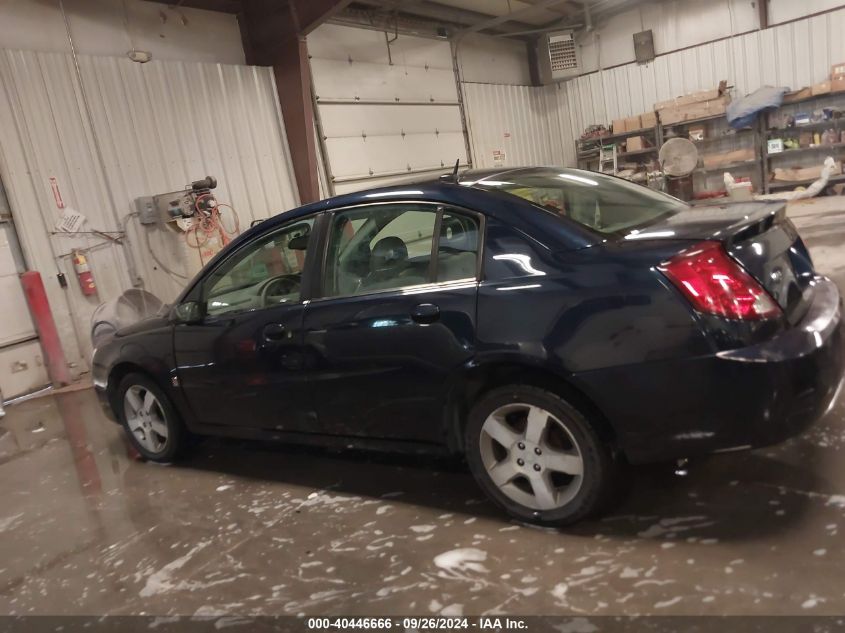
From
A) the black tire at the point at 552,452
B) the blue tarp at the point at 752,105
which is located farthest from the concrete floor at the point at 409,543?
the blue tarp at the point at 752,105

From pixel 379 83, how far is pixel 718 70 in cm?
701

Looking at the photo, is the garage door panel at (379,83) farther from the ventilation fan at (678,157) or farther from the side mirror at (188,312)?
the side mirror at (188,312)

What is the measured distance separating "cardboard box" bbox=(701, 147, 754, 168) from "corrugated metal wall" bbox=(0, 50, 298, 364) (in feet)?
28.9

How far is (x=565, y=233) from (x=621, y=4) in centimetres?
1271

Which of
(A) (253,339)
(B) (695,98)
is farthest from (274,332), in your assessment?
(B) (695,98)

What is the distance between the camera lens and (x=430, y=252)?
2.57 metres

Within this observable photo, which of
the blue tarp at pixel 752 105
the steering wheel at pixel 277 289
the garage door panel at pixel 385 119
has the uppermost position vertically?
the garage door panel at pixel 385 119

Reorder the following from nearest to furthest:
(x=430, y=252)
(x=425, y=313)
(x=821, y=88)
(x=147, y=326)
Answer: (x=425, y=313) < (x=430, y=252) < (x=147, y=326) < (x=821, y=88)

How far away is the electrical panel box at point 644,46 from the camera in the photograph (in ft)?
41.8

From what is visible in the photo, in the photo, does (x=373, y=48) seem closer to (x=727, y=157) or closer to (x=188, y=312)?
(x=727, y=157)

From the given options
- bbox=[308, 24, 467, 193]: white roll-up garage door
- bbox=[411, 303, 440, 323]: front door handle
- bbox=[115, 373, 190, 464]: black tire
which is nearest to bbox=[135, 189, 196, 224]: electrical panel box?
bbox=[308, 24, 467, 193]: white roll-up garage door

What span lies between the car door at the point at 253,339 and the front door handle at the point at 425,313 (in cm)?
65

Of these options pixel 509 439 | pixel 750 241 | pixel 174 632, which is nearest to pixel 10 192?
pixel 174 632

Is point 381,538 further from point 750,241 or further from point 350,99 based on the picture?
point 350,99
